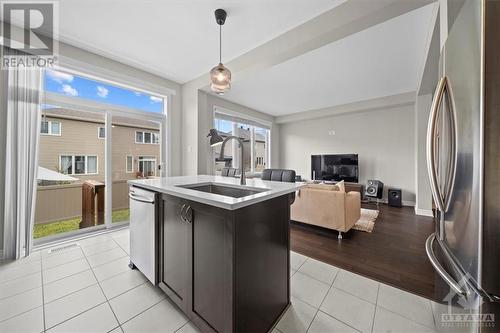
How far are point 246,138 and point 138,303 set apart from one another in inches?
168

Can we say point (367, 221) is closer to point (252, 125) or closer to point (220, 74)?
point (220, 74)

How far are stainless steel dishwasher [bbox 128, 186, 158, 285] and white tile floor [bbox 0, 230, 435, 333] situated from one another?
0.61ft

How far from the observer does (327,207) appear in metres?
2.88

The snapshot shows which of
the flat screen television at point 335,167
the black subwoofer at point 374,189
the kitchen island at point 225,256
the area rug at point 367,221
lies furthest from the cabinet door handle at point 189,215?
the flat screen television at point 335,167

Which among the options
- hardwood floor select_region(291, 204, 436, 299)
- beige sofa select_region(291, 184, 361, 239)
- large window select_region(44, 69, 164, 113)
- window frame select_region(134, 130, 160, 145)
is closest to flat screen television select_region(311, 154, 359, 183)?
hardwood floor select_region(291, 204, 436, 299)

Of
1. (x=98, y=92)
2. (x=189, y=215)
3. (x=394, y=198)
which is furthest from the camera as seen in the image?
(x=394, y=198)

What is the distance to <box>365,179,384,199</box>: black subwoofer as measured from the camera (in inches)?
192

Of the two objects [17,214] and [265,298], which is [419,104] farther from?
[17,214]

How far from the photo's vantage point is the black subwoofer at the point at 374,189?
488 centimetres

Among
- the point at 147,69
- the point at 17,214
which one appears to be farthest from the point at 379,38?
the point at 17,214

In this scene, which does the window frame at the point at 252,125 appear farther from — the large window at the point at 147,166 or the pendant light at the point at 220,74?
the pendant light at the point at 220,74

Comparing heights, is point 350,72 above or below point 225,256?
above

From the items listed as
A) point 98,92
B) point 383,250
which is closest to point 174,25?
point 98,92

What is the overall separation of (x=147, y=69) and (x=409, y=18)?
3858 mm
